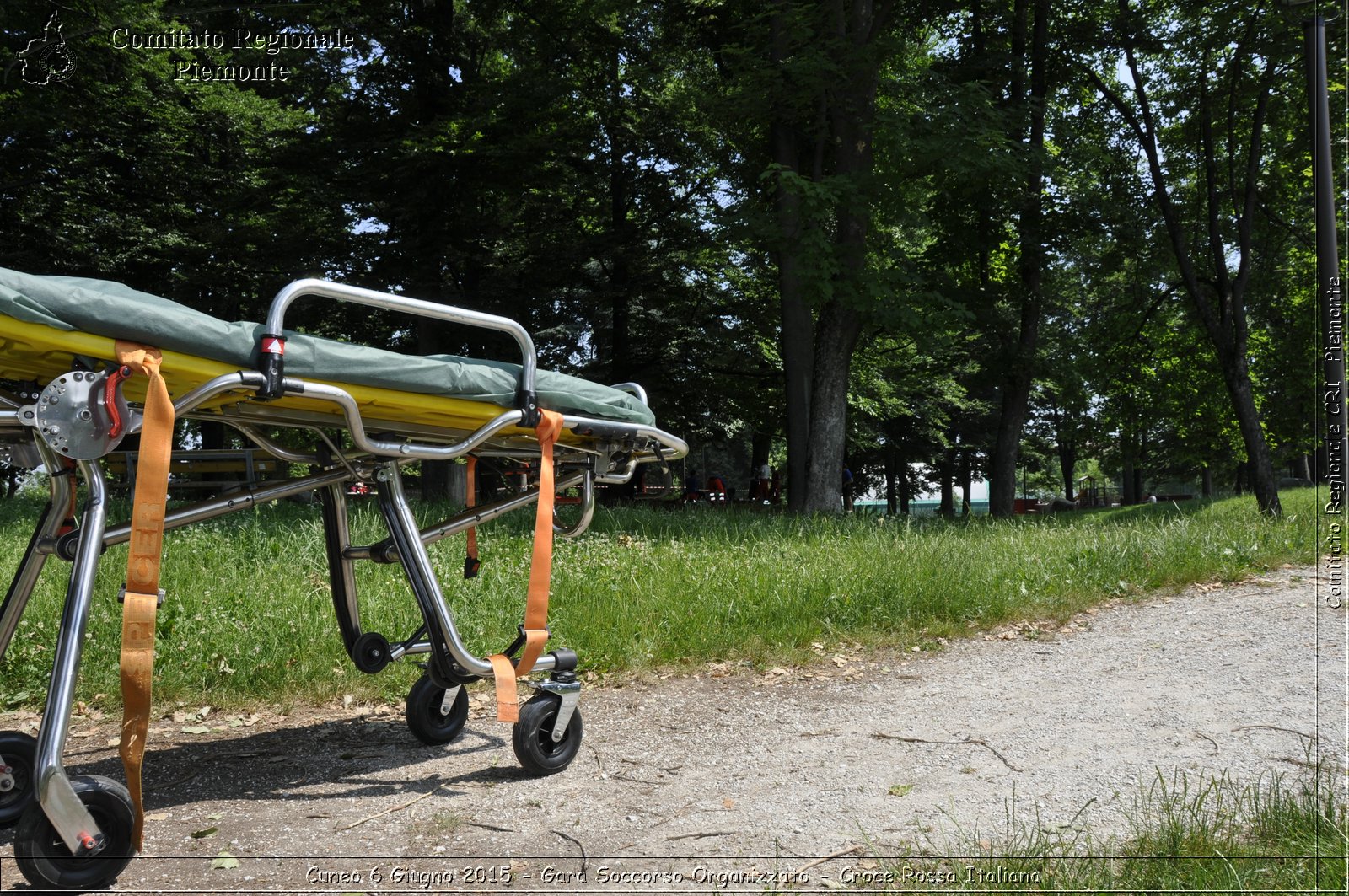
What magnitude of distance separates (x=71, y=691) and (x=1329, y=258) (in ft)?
17.5

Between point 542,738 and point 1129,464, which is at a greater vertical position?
point 1129,464

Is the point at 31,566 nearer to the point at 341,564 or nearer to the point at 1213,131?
the point at 341,564

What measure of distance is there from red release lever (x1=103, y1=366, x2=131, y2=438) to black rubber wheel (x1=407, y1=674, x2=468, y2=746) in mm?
1873

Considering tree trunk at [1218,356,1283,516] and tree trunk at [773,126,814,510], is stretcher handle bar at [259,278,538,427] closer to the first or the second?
tree trunk at [773,126,814,510]

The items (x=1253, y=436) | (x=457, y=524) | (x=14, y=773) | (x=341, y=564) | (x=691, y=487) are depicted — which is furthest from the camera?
Result: (x=691, y=487)

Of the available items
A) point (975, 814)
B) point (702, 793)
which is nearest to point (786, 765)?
Answer: point (702, 793)

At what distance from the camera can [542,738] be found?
3975mm

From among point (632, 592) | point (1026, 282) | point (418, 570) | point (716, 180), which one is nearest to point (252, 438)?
point (418, 570)

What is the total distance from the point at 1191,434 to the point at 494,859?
30369mm

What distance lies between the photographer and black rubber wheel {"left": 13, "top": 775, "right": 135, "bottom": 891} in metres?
2.63

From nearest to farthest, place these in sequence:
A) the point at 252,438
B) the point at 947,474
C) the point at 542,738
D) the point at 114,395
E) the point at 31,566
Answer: the point at 114,395 → the point at 31,566 → the point at 252,438 → the point at 542,738 → the point at 947,474

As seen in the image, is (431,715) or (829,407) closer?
(431,715)

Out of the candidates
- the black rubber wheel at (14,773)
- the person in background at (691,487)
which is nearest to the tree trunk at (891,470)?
the person in background at (691,487)

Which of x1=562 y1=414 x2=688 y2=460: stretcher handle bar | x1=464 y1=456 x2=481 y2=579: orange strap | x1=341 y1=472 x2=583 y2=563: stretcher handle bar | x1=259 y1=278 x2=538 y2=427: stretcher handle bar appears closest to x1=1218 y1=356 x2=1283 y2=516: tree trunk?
x1=562 y1=414 x2=688 y2=460: stretcher handle bar
